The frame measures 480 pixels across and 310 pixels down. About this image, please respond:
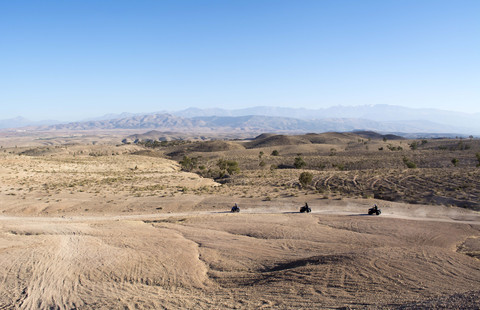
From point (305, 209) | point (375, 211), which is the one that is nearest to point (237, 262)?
point (305, 209)

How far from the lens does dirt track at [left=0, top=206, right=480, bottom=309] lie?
11086mm

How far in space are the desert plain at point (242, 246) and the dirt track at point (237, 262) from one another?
0.22 ft

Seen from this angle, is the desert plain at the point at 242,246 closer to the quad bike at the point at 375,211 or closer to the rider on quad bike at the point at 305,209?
the rider on quad bike at the point at 305,209

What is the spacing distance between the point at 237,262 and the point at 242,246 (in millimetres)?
1954

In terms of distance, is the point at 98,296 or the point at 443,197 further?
the point at 443,197

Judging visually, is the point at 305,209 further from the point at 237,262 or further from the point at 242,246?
the point at 237,262

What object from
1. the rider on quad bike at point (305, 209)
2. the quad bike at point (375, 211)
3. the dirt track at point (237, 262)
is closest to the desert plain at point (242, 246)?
the dirt track at point (237, 262)

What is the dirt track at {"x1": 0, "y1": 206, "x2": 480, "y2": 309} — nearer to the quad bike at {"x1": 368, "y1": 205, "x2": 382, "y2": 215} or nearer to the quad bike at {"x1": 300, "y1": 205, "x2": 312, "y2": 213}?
the quad bike at {"x1": 368, "y1": 205, "x2": 382, "y2": 215}

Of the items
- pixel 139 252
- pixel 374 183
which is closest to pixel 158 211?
pixel 139 252

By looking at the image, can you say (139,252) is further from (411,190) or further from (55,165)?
(55,165)

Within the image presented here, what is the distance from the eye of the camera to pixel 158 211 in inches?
1009

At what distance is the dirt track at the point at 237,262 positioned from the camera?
436 inches

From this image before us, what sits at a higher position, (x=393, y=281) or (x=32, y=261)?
(x=393, y=281)

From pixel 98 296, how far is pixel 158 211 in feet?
46.1
